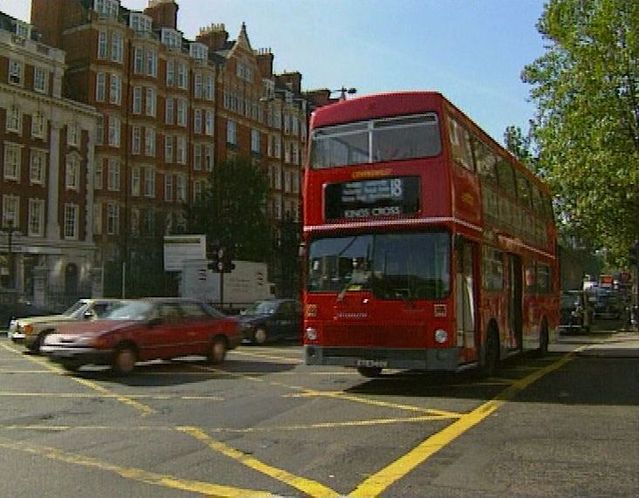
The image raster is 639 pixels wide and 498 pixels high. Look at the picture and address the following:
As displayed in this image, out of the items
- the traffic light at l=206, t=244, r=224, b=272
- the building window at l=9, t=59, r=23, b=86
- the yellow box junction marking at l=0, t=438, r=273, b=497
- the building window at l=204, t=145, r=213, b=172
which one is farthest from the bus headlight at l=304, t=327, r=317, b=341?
the building window at l=204, t=145, r=213, b=172

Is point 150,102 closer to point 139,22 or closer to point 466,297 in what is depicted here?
point 139,22

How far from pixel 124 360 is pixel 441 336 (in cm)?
664

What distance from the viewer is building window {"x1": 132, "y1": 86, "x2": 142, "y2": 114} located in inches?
2430

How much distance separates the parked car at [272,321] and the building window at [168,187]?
38359mm

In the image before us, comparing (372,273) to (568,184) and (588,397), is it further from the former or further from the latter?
(568,184)

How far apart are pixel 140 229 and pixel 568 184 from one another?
35.1 meters

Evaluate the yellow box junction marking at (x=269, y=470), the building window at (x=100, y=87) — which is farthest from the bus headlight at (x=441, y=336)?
the building window at (x=100, y=87)

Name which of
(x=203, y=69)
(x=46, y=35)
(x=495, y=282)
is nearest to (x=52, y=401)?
(x=495, y=282)

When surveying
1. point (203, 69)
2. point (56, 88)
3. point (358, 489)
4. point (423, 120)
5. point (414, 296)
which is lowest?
point (358, 489)

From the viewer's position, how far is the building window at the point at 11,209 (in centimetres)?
5012

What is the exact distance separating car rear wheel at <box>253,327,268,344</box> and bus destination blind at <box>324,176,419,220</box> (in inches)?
513

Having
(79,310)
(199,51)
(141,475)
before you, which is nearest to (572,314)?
(79,310)

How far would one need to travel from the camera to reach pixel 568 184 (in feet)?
113

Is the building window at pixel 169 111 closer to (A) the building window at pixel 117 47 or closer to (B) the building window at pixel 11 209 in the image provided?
(A) the building window at pixel 117 47
